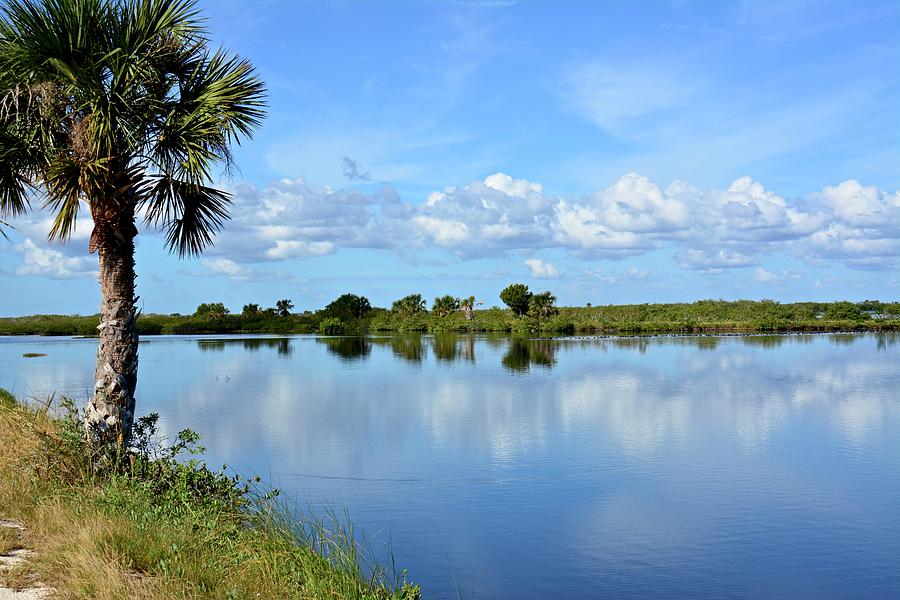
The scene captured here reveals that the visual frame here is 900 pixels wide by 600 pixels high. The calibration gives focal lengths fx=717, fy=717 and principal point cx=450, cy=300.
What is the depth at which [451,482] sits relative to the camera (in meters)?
14.8

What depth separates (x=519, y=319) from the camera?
3666 inches

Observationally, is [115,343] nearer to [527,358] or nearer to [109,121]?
[109,121]

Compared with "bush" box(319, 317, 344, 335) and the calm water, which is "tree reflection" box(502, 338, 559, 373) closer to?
the calm water

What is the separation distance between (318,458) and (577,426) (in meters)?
7.94

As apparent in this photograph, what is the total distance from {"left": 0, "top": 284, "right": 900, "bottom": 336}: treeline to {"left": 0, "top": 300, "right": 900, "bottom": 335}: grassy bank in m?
0.12

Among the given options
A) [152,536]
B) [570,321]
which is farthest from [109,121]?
[570,321]

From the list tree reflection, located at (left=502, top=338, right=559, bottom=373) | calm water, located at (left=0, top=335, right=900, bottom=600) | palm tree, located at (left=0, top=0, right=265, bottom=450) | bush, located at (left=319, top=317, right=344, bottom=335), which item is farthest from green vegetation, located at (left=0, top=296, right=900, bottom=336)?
palm tree, located at (left=0, top=0, right=265, bottom=450)

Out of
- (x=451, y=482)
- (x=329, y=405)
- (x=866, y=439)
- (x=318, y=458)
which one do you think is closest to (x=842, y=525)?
(x=451, y=482)

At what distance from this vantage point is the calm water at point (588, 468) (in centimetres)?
1012

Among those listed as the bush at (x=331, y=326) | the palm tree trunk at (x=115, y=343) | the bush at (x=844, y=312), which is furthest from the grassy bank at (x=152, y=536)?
the bush at (x=844, y=312)

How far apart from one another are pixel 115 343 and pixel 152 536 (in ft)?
14.4

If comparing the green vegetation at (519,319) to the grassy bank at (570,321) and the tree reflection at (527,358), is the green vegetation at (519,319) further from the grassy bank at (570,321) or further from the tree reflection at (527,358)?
the tree reflection at (527,358)

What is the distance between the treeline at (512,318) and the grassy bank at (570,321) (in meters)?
0.12

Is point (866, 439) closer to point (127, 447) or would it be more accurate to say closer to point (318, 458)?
point (318, 458)
